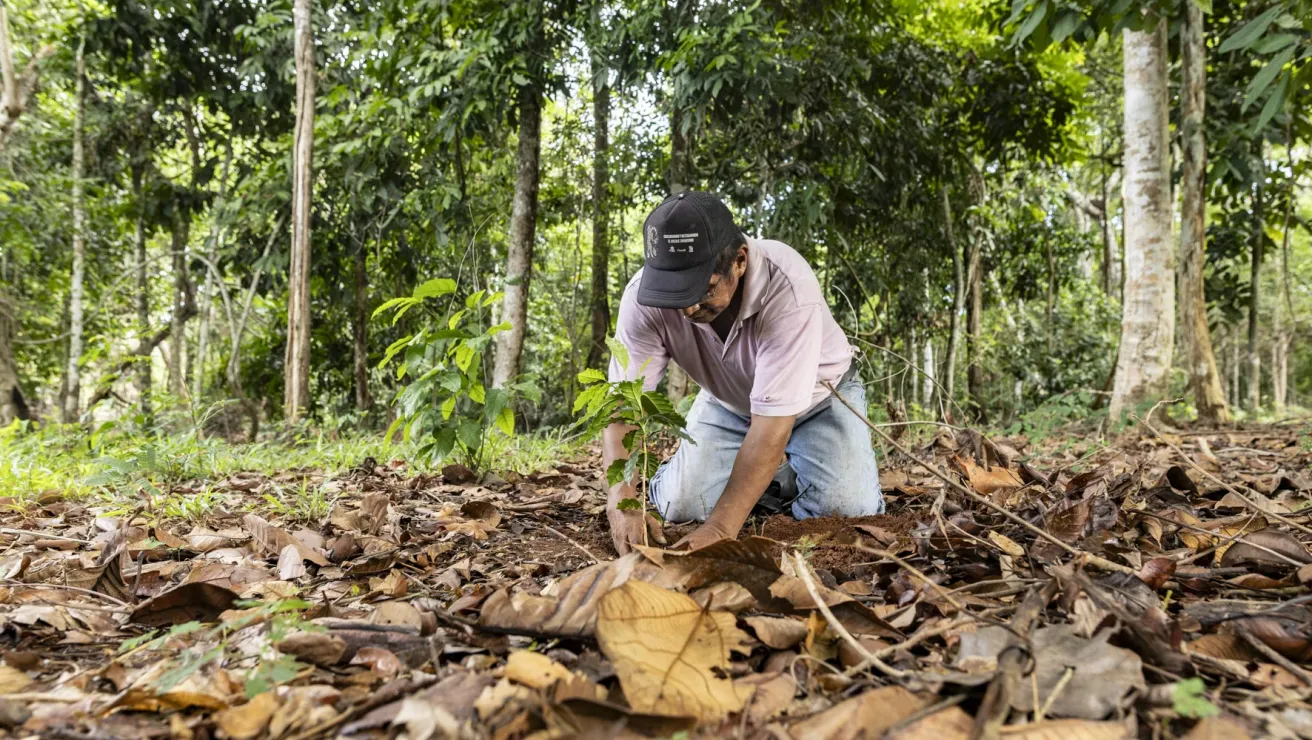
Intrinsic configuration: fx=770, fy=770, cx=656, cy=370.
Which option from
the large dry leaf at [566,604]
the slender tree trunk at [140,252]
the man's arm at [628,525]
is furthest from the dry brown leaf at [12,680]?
the slender tree trunk at [140,252]

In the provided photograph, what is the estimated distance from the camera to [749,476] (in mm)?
2287

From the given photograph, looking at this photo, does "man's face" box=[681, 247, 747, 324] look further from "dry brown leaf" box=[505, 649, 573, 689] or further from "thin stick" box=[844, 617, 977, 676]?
"dry brown leaf" box=[505, 649, 573, 689]

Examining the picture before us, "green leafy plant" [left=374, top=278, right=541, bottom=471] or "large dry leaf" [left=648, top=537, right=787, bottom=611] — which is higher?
"green leafy plant" [left=374, top=278, right=541, bottom=471]

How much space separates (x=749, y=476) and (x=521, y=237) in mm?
4386

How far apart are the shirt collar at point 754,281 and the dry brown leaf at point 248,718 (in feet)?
6.01

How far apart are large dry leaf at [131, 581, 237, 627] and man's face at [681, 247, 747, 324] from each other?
55.6 inches

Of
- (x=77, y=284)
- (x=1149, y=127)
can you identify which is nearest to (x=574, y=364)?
(x=77, y=284)

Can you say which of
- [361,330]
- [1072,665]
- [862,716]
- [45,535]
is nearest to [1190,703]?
[1072,665]

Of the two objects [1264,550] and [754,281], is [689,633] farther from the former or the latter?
[754,281]

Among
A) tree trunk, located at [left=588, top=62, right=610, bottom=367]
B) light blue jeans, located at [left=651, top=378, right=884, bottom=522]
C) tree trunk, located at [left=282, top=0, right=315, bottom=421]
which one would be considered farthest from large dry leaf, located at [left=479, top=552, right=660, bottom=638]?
tree trunk, located at [left=588, top=62, right=610, bottom=367]

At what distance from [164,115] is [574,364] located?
5548mm

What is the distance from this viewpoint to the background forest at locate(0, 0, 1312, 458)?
5.22 m

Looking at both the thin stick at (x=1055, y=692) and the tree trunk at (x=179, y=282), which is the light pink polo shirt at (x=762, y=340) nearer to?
the thin stick at (x=1055, y=692)

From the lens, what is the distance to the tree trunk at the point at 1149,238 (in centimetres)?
514
